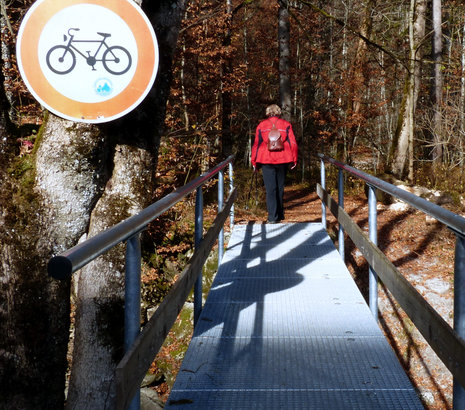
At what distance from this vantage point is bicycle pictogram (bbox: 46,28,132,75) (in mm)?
3367

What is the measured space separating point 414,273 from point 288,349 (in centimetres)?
435

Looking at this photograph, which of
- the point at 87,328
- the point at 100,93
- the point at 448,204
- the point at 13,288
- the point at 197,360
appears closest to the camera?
the point at 100,93

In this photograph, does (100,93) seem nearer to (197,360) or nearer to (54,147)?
(54,147)

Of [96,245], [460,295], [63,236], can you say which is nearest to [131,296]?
[96,245]

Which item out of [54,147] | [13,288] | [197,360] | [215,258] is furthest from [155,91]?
[215,258]

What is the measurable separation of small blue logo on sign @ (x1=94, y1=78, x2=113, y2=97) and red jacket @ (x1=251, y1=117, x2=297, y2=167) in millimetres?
5232

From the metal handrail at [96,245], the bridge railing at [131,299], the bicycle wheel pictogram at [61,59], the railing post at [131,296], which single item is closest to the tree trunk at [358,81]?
the bicycle wheel pictogram at [61,59]

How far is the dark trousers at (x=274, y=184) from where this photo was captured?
Result: 8.84 meters

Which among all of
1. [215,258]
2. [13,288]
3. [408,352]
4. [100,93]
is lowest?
[408,352]

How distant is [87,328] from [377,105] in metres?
16.7

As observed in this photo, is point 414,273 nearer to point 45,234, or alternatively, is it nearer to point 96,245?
point 45,234

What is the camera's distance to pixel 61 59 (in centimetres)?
338

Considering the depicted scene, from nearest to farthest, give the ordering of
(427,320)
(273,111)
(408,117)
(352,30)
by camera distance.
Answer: (427,320) < (273,111) < (352,30) < (408,117)

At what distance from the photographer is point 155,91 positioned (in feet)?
15.5
